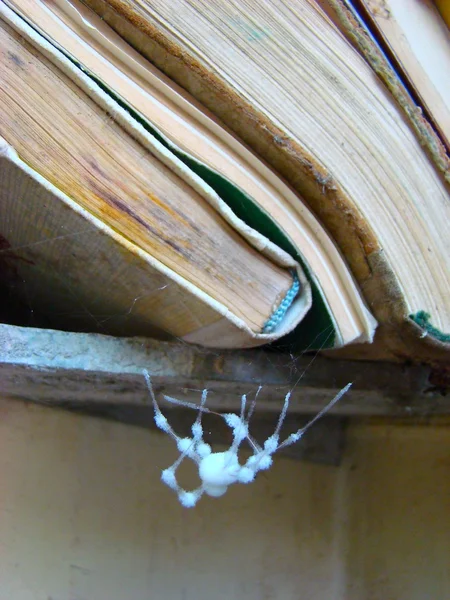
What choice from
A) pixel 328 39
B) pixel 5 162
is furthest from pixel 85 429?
pixel 328 39

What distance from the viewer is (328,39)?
37 centimetres

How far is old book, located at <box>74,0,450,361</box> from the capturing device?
1.14 feet

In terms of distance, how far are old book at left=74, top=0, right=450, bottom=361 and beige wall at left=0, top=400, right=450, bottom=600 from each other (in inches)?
11.0

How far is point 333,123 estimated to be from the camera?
0.37 m

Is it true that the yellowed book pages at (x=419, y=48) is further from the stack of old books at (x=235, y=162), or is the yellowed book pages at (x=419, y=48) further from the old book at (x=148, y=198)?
the old book at (x=148, y=198)

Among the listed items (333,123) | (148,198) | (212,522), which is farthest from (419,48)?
(212,522)

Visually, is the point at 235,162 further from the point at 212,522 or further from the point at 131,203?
the point at 212,522

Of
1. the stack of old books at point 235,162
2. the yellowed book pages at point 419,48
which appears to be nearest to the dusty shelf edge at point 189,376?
the stack of old books at point 235,162

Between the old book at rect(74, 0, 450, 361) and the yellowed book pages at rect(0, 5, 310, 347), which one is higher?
the old book at rect(74, 0, 450, 361)

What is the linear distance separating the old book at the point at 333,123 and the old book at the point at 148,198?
0.05 ft

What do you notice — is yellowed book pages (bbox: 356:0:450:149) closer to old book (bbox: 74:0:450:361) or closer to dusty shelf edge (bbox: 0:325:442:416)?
old book (bbox: 74:0:450:361)

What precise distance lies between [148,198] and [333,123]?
0.48ft

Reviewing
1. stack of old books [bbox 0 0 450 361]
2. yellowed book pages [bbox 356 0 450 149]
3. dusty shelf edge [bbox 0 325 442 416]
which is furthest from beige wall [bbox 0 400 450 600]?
yellowed book pages [bbox 356 0 450 149]

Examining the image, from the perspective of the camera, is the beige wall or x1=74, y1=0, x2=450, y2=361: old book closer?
x1=74, y1=0, x2=450, y2=361: old book
